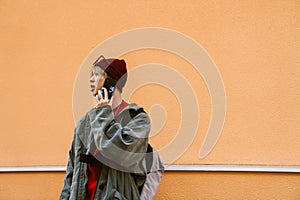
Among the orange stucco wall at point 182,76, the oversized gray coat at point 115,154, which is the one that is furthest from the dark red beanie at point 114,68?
the orange stucco wall at point 182,76

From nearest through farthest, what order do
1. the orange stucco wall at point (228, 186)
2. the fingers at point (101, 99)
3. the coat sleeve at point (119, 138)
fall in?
1. the coat sleeve at point (119, 138)
2. the fingers at point (101, 99)
3. the orange stucco wall at point (228, 186)

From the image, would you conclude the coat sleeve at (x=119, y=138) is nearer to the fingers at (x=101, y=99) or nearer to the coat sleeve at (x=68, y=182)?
the fingers at (x=101, y=99)

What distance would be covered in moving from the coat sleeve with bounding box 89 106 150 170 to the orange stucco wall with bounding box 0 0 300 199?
0.51 meters

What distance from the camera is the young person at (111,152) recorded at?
166 cm

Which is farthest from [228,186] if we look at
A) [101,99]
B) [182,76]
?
[101,99]

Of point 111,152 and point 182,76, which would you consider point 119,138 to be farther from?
point 182,76

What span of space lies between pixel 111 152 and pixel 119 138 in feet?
0.25

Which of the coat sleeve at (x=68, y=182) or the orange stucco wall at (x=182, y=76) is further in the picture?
the orange stucco wall at (x=182, y=76)

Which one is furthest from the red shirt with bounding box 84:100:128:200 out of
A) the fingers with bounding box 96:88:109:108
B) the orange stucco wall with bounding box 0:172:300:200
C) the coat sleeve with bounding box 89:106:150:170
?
the orange stucco wall with bounding box 0:172:300:200

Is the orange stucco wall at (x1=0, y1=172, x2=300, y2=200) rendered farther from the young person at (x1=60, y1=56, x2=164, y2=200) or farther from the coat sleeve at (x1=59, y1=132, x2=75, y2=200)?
the coat sleeve at (x1=59, y1=132, x2=75, y2=200)

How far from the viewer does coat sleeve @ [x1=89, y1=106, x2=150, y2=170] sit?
164cm

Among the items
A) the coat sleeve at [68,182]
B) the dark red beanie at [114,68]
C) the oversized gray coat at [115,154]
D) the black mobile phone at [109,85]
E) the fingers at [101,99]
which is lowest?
the coat sleeve at [68,182]

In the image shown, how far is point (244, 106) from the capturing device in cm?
210

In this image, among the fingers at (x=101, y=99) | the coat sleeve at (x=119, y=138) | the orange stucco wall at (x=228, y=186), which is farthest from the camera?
the orange stucco wall at (x=228, y=186)
